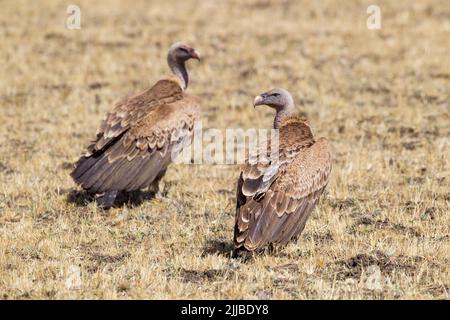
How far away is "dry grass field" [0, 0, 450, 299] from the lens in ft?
28.6

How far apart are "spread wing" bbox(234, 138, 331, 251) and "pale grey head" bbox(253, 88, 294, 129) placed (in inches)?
43.5

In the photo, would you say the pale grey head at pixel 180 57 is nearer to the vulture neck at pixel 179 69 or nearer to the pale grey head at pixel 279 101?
the vulture neck at pixel 179 69

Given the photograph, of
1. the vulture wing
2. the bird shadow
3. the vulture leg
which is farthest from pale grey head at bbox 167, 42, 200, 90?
the vulture wing

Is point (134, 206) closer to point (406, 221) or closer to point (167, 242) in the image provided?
point (167, 242)

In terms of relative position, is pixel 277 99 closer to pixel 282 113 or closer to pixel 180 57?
pixel 282 113

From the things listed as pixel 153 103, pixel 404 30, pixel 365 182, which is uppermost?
pixel 404 30

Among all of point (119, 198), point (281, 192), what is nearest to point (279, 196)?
point (281, 192)

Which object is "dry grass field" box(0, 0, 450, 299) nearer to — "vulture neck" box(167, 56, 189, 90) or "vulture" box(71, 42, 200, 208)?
"vulture" box(71, 42, 200, 208)

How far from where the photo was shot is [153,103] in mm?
11852

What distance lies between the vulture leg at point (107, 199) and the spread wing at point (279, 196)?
2429 mm

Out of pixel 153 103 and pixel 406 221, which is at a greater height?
pixel 153 103
